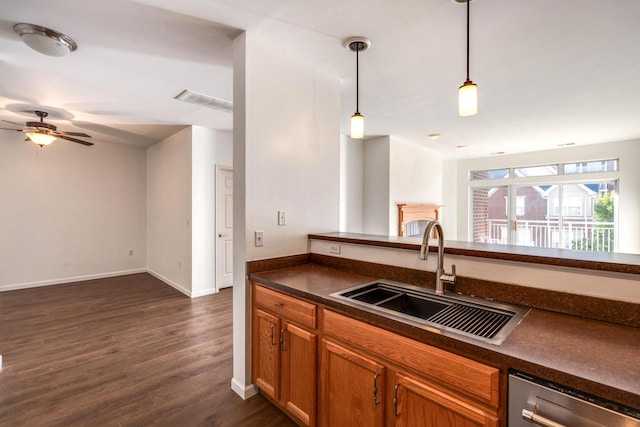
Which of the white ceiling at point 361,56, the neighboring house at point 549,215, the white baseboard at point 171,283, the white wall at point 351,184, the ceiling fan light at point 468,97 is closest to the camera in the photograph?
the ceiling fan light at point 468,97

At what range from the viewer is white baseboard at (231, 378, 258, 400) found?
2.09m

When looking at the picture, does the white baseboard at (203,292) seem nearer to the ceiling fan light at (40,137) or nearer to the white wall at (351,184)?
the white wall at (351,184)

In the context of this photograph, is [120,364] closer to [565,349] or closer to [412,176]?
[565,349]

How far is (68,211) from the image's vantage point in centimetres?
514

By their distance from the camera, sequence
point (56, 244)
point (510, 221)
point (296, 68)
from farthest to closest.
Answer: point (510, 221)
point (56, 244)
point (296, 68)

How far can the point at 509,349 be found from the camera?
1001 mm

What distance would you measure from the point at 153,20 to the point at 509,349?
2600 mm

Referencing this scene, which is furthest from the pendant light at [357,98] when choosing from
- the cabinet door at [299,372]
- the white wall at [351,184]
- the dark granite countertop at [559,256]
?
the white wall at [351,184]

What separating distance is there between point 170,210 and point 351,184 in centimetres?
314

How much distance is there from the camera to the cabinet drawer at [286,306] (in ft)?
5.44

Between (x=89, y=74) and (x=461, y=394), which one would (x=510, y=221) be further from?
(x=89, y=74)

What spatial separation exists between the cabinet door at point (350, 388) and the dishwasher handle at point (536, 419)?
0.54 meters

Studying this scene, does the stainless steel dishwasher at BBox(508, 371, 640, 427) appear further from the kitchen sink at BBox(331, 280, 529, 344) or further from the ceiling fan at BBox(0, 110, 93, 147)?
the ceiling fan at BBox(0, 110, 93, 147)

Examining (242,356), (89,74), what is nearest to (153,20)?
(89,74)
